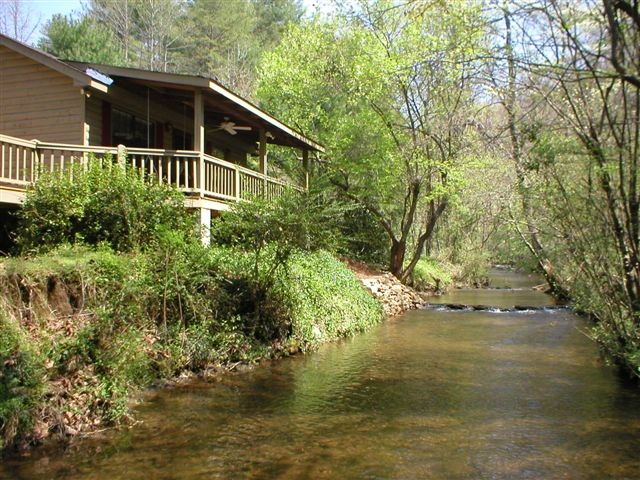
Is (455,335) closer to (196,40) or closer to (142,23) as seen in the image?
(196,40)

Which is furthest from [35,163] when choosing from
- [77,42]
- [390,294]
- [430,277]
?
[77,42]

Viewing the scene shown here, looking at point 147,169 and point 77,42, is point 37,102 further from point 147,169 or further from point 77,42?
point 77,42

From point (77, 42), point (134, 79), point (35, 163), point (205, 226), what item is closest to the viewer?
point (35, 163)

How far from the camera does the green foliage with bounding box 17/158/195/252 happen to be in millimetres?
10812

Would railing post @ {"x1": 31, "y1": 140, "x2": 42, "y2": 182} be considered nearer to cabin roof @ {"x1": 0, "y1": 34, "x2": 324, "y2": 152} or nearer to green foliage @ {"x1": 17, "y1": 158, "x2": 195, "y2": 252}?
green foliage @ {"x1": 17, "y1": 158, "x2": 195, "y2": 252}

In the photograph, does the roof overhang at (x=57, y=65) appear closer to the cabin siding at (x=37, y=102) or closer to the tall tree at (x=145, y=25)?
the cabin siding at (x=37, y=102)

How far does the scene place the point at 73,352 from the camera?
7676 mm

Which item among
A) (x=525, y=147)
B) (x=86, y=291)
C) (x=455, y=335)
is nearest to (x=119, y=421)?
(x=86, y=291)

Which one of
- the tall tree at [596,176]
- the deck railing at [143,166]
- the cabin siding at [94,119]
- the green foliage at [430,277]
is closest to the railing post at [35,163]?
the deck railing at [143,166]

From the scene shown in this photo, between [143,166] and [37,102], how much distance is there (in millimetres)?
4283

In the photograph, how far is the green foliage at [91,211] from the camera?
10812 mm

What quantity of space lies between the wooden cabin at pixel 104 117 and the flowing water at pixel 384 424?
469cm

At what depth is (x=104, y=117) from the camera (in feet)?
49.3

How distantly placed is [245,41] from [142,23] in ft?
25.7
